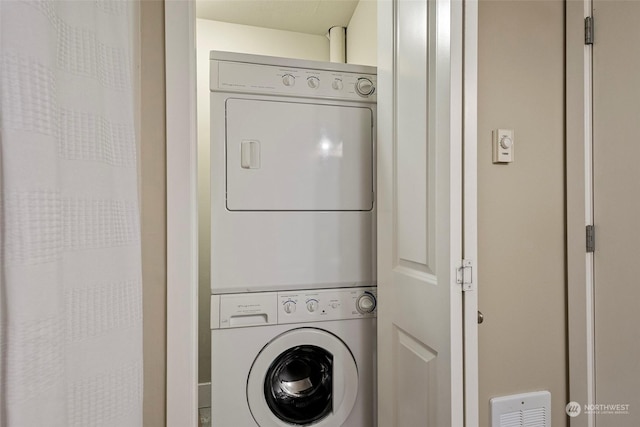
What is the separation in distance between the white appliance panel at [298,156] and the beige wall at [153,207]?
1.66 feet

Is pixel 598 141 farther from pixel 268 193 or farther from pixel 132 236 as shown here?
pixel 132 236

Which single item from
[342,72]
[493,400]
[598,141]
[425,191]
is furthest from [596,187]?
[342,72]

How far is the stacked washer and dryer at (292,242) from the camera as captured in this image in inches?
58.0

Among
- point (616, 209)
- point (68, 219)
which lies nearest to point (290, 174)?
point (68, 219)

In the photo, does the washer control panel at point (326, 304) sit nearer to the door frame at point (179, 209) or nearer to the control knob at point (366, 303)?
the control knob at point (366, 303)

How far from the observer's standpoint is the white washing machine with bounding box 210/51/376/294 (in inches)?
58.1

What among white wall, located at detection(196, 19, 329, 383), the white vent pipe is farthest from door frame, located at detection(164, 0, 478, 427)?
the white vent pipe

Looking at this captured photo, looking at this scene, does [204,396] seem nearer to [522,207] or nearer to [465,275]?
[465,275]

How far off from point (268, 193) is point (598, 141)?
4.01ft

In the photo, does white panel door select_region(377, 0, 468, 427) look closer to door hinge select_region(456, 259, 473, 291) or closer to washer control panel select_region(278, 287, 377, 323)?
door hinge select_region(456, 259, 473, 291)

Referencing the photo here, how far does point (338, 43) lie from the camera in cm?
264

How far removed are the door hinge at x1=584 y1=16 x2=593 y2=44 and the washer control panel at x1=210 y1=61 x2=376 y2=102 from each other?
30.9 inches

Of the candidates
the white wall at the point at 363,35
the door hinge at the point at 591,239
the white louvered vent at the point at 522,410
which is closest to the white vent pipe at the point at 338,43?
the white wall at the point at 363,35

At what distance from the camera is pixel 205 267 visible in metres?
2.37
